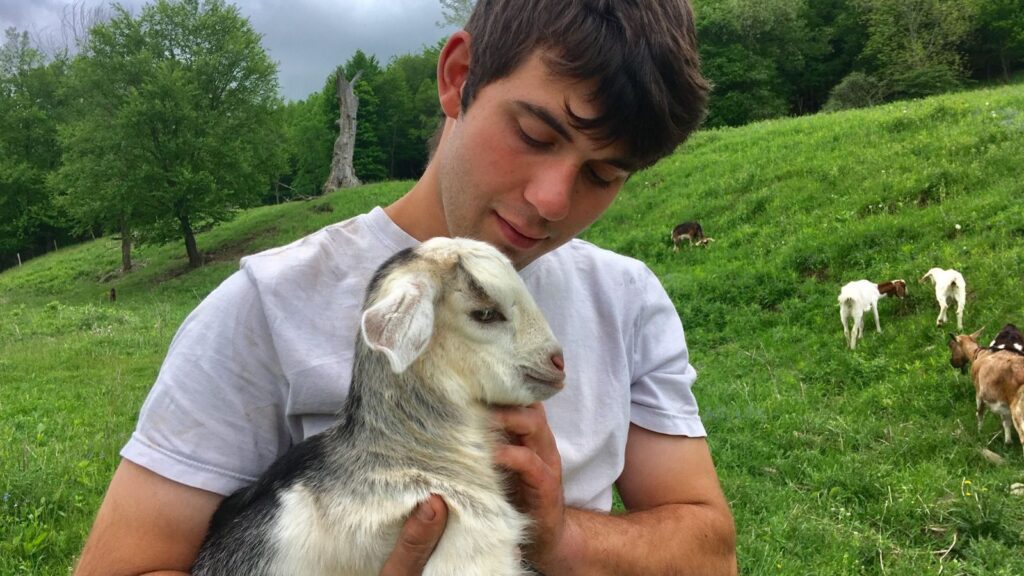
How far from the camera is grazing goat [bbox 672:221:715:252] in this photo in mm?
13266

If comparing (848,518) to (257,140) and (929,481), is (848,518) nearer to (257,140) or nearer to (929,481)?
(929,481)

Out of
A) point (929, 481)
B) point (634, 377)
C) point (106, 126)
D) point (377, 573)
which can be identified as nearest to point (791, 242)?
point (929, 481)

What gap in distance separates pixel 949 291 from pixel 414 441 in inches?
332

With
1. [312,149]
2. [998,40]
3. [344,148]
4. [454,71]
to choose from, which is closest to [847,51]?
[998,40]

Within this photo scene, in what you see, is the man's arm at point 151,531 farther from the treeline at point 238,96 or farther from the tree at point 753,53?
the tree at point 753,53

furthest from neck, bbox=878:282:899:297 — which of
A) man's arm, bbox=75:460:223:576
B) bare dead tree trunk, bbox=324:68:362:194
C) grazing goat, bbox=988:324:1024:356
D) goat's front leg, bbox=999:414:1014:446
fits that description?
bare dead tree trunk, bbox=324:68:362:194

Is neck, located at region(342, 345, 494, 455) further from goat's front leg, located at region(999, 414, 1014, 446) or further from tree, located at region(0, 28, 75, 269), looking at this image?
tree, located at region(0, 28, 75, 269)

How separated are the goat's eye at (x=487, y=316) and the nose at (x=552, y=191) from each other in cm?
30

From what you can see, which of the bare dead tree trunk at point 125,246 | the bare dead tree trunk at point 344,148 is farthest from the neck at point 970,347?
the bare dead tree trunk at point 344,148

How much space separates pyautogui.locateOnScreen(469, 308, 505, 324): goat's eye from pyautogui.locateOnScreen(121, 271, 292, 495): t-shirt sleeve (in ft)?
1.72

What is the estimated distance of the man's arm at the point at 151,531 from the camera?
1.61 metres

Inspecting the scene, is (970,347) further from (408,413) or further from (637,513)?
(408,413)

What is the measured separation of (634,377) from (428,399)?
68cm

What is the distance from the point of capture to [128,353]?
452 inches
